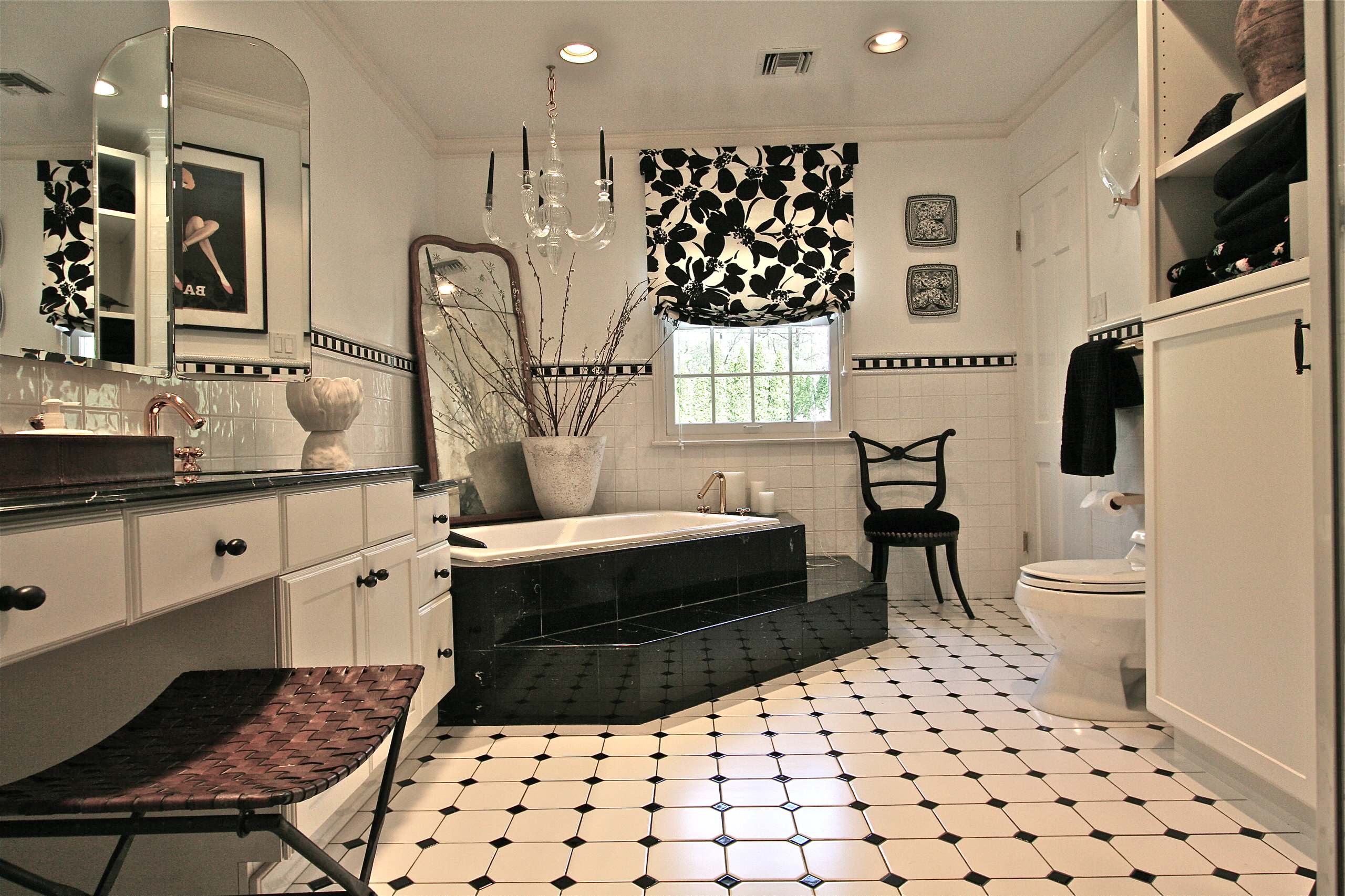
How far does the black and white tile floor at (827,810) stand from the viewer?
1598mm

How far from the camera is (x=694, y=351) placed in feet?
14.1

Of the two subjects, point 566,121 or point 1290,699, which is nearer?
point 1290,699

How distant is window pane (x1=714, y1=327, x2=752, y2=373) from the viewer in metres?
4.31

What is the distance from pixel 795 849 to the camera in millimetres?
1711

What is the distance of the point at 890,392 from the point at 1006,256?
3.31 feet

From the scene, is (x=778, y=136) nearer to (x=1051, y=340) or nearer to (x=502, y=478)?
(x=1051, y=340)

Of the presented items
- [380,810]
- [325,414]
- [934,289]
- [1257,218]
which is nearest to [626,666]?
[325,414]

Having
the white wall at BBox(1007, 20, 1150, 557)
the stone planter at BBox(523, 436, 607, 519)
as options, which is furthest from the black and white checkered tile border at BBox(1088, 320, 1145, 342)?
the stone planter at BBox(523, 436, 607, 519)

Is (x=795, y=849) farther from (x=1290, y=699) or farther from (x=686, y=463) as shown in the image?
(x=686, y=463)

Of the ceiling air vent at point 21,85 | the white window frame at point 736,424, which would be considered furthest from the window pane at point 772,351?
the ceiling air vent at point 21,85

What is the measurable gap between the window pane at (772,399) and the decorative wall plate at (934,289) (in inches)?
33.7

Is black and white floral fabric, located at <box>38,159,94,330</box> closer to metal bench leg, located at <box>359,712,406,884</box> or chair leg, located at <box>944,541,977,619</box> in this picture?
metal bench leg, located at <box>359,712,406,884</box>

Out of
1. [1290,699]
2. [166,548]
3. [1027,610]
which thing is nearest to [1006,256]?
[1027,610]

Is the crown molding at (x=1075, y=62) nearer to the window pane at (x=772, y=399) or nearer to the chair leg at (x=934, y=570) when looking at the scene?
the window pane at (x=772, y=399)
